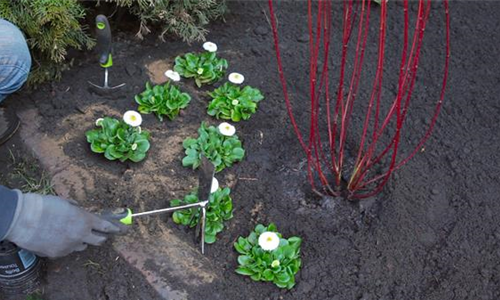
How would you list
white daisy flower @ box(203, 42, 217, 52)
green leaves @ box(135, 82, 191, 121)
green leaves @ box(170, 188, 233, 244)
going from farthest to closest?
white daisy flower @ box(203, 42, 217, 52), green leaves @ box(135, 82, 191, 121), green leaves @ box(170, 188, 233, 244)

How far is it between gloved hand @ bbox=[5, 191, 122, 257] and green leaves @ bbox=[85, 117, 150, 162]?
0.60 metres

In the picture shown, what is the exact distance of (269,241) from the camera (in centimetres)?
231

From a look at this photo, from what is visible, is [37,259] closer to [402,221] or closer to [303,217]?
[303,217]

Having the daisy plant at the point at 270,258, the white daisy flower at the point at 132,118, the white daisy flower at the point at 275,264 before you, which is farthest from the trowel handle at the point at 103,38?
the white daisy flower at the point at 275,264

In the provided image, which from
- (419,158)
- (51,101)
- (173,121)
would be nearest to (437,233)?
(419,158)

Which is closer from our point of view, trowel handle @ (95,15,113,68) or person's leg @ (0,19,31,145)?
person's leg @ (0,19,31,145)

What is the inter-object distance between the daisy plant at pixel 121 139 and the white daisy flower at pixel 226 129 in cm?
33

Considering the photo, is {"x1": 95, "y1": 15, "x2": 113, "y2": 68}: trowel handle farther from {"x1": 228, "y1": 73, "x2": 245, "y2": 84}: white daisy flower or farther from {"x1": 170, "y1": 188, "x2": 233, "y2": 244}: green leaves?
{"x1": 170, "y1": 188, "x2": 233, "y2": 244}: green leaves

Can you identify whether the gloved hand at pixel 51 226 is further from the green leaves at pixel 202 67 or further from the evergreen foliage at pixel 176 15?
the evergreen foliage at pixel 176 15

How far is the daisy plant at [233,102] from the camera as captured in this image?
9.52 ft

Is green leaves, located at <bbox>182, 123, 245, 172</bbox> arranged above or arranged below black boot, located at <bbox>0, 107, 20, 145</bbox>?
above

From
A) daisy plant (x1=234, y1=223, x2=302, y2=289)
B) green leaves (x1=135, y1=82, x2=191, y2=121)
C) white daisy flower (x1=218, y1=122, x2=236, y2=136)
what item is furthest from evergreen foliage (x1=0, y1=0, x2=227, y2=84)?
daisy plant (x1=234, y1=223, x2=302, y2=289)

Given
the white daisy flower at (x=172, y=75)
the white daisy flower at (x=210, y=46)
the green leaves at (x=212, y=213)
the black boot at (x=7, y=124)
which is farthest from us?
the white daisy flower at (x=210, y=46)

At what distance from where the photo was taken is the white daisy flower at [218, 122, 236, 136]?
2748mm
